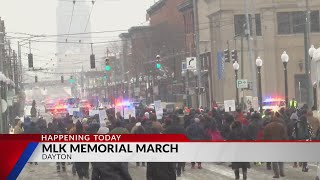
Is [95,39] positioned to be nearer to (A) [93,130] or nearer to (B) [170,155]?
(A) [93,130]

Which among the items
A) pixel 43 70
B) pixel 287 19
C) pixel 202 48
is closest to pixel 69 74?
pixel 43 70

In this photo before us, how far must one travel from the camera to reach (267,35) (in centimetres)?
2431

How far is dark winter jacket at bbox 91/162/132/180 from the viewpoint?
11.2 m

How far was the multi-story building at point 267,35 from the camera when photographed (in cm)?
2053

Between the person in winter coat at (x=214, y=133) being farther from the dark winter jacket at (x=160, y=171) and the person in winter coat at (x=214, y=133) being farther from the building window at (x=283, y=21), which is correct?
the dark winter jacket at (x=160, y=171)

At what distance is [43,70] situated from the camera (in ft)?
58.7

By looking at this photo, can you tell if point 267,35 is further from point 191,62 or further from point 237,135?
point 237,135

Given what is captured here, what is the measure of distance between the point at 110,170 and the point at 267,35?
14.0m

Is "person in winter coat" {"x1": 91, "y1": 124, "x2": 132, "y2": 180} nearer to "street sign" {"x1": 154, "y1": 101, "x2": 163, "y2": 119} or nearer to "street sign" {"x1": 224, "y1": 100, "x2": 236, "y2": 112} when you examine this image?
"street sign" {"x1": 224, "y1": 100, "x2": 236, "y2": 112}

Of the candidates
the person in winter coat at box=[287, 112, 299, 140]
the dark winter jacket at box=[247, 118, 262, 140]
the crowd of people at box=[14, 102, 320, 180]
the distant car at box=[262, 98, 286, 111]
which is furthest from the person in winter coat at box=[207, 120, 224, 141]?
the distant car at box=[262, 98, 286, 111]

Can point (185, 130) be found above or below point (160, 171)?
above

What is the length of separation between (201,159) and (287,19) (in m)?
11.0

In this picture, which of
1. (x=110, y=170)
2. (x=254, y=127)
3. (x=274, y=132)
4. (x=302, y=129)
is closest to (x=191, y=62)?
(x=302, y=129)

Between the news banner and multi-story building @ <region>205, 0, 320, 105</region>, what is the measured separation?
7.26m
